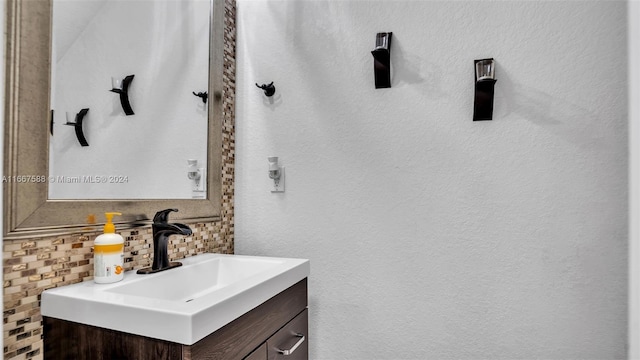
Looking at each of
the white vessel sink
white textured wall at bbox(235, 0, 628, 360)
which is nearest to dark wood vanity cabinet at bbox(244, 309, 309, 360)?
the white vessel sink

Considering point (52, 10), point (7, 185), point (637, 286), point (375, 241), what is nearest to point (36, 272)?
point (7, 185)

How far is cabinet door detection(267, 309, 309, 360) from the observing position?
1.14 meters

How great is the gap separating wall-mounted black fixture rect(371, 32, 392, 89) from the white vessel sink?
883 millimetres

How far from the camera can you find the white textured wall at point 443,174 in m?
1.34

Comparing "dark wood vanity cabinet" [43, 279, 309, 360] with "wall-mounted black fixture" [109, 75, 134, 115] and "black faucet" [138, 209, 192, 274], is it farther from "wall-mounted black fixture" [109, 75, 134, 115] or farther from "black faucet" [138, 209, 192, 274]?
"wall-mounted black fixture" [109, 75, 134, 115]

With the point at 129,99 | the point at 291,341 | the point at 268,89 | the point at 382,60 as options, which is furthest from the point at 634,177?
the point at 129,99

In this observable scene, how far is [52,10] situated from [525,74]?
1605 mm

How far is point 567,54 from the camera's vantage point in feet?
4.49

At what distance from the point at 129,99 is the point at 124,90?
0.12ft

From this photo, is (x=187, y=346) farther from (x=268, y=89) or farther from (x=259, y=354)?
(x=268, y=89)

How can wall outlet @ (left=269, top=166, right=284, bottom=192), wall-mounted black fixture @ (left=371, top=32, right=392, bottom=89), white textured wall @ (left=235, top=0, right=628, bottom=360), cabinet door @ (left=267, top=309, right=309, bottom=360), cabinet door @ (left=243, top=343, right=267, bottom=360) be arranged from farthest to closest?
wall outlet @ (left=269, top=166, right=284, bottom=192)
wall-mounted black fixture @ (left=371, top=32, right=392, bottom=89)
white textured wall @ (left=235, top=0, right=628, bottom=360)
cabinet door @ (left=267, top=309, right=309, bottom=360)
cabinet door @ (left=243, top=343, right=267, bottom=360)

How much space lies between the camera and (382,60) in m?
1.54

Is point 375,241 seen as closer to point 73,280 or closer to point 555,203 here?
point 555,203

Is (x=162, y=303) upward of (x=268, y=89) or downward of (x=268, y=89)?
downward
